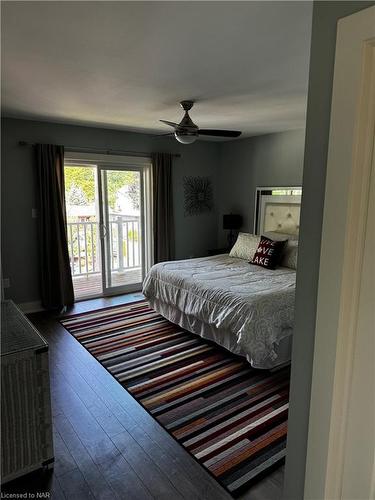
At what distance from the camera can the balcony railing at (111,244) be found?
5.26 meters

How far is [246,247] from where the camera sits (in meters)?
4.57

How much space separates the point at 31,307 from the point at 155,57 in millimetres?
3503

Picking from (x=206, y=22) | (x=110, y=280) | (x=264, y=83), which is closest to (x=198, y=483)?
(x=206, y=22)

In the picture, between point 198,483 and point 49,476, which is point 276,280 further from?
point 49,476

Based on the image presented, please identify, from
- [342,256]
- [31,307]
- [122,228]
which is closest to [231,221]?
[122,228]

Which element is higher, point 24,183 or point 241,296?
point 24,183

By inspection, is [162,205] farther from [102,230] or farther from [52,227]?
[52,227]

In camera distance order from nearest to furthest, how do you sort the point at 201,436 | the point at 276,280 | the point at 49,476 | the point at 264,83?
1. the point at 49,476
2. the point at 201,436
3. the point at 264,83
4. the point at 276,280

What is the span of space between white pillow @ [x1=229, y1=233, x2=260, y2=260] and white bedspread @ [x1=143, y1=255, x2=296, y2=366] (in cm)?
27

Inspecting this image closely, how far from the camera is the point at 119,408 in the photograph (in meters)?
2.39

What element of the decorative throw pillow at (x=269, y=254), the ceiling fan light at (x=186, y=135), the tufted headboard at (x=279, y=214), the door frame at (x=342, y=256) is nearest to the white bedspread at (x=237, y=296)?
the decorative throw pillow at (x=269, y=254)

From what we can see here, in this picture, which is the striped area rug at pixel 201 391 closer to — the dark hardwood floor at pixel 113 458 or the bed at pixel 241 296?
the dark hardwood floor at pixel 113 458

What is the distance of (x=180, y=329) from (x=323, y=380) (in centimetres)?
281

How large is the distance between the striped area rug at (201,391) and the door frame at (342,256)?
908mm
